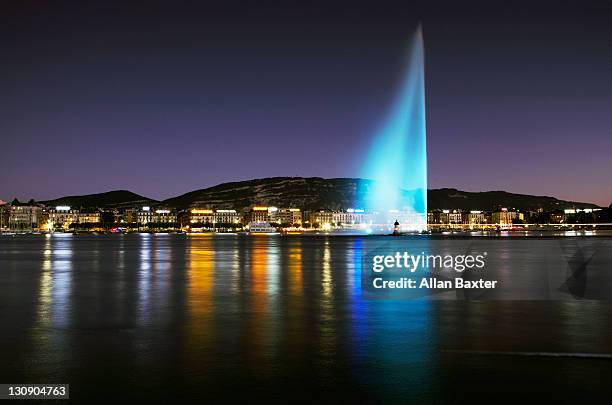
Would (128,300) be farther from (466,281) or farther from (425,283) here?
(466,281)

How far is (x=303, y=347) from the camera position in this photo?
12.1m

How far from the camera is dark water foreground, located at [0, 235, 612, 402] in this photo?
913cm

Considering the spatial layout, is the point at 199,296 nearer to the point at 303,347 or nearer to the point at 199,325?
the point at 199,325

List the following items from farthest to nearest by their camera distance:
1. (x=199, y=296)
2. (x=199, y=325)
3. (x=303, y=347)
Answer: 1. (x=199, y=296)
2. (x=199, y=325)
3. (x=303, y=347)

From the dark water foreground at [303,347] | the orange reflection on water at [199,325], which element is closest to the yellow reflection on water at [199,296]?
the orange reflection on water at [199,325]

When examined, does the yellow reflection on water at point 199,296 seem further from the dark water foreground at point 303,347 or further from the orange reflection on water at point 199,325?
the dark water foreground at point 303,347

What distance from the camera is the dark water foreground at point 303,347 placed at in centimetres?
913

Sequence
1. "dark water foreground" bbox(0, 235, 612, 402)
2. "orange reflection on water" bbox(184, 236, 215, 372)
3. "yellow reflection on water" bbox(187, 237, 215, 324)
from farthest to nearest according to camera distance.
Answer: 1. "yellow reflection on water" bbox(187, 237, 215, 324)
2. "orange reflection on water" bbox(184, 236, 215, 372)
3. "dark water foreground" bbox(0, 235, 612, 402)

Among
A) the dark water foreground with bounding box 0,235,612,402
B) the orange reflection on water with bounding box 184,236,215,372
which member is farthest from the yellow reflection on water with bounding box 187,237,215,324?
the dark water foreground with bounding box 0,235,612,402

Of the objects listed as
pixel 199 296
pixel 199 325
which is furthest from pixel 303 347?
pixel 199 296

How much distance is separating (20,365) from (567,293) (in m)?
17.4

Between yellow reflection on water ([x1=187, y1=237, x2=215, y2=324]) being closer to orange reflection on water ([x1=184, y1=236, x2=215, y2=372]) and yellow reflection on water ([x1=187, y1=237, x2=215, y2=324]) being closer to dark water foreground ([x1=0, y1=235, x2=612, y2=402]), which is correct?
orange reflection on water ([x1=184, y1=236, x2=215, y2=372])

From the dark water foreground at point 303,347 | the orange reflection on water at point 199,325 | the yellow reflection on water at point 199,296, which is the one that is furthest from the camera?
the yellow reflection on water at point 199,296

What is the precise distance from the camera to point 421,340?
1286 centimetres
